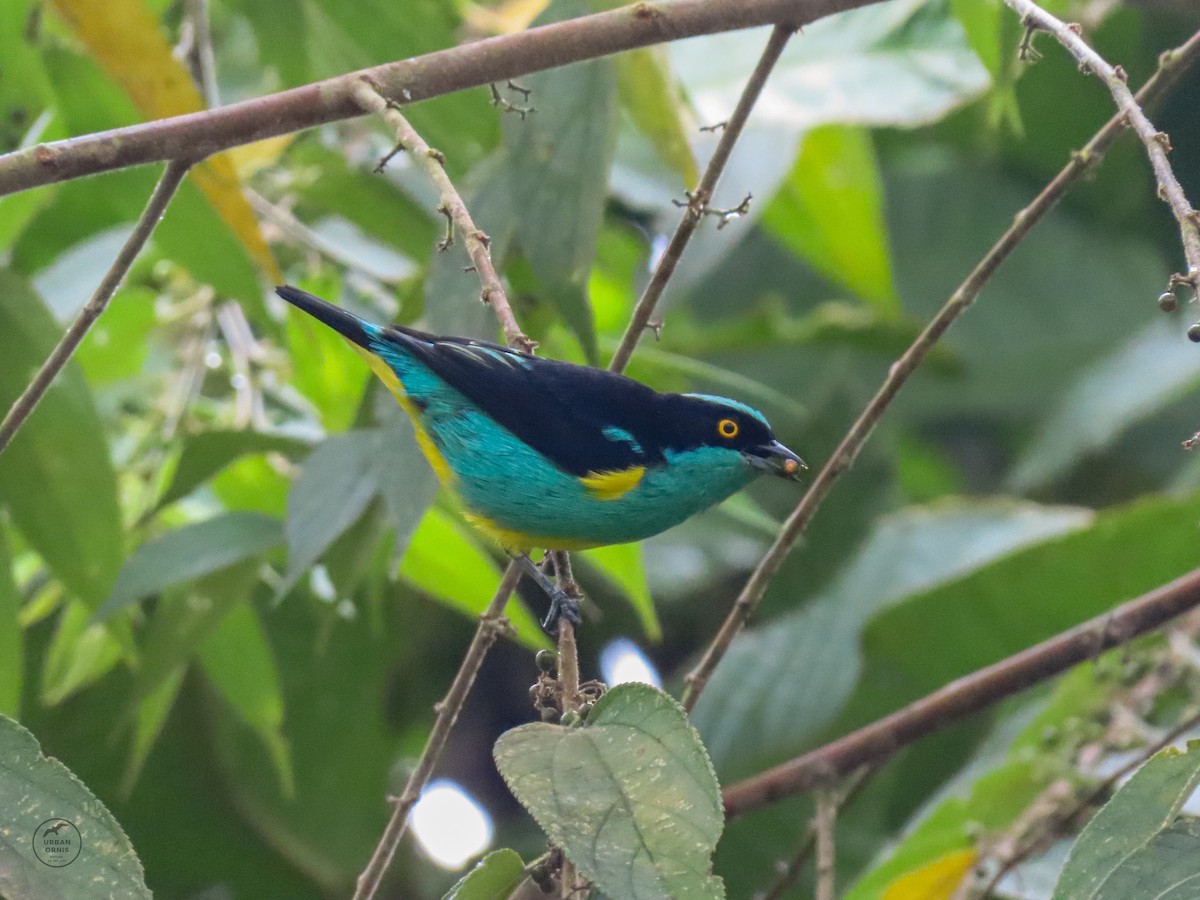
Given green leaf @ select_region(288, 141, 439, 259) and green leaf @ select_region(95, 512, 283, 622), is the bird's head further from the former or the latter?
green leaf @ select_region(288, 141, 439, 259)

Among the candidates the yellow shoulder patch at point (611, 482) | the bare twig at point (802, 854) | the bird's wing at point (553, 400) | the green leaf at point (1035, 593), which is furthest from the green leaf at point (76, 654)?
the green leaf at point (1035, 593)

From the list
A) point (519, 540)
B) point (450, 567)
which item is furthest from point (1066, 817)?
point (450, 567)

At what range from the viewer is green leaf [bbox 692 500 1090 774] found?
3.78m

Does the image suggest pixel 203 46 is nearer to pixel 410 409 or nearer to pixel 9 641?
pixel 410 409

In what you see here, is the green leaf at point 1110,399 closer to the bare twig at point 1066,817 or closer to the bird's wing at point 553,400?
the bare twig at point 1066,817

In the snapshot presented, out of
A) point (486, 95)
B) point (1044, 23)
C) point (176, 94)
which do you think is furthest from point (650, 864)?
point (486, 95)

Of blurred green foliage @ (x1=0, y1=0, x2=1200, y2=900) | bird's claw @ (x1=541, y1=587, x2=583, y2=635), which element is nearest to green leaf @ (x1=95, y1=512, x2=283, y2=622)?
blurred green foliage @ (x1=0, y1=0, x2=1200, y2=900)

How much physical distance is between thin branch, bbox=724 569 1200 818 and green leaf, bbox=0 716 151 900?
3.72 feet

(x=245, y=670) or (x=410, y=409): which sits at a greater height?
(x=410, y=409)

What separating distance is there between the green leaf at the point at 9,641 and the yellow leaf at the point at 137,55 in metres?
0.79

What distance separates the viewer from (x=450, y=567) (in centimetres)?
291

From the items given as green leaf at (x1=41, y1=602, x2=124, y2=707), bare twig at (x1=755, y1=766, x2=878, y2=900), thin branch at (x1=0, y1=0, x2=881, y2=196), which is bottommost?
bare twig at (x1=755, y1=766, x2=878, y2=900)

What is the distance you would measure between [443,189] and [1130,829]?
3.47 ft

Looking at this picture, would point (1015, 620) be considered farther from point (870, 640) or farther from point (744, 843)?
point (744, 843)
